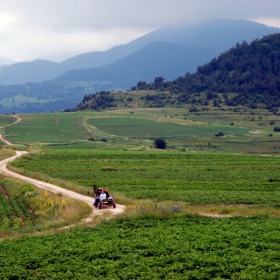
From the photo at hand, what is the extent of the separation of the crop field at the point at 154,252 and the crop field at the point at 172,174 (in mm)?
9280

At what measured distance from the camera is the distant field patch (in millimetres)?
115000

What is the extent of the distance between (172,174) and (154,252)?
26050 mm

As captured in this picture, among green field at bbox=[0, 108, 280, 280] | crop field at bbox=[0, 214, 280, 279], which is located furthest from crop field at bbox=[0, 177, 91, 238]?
crop field at bbox=[0, 214, 280, 279]

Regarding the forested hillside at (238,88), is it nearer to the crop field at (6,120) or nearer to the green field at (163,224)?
the crop field at (6,120)

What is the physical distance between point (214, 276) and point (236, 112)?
141m

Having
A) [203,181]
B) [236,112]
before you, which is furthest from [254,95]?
[203,181]

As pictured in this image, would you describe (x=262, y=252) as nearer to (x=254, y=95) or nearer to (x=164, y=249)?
(x=164, y=249)

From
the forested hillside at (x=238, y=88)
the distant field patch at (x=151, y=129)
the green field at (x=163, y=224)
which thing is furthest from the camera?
the forested hillside at (x=238, y=88)

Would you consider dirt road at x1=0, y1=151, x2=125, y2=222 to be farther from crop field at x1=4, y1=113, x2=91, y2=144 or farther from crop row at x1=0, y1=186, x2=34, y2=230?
crop field at x1=4, y1=113, x2=91, y2=144

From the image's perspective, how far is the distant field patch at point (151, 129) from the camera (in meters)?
115

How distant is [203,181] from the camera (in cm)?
4153

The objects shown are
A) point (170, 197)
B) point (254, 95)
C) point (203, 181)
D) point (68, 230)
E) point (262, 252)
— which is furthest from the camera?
point (254, 95)

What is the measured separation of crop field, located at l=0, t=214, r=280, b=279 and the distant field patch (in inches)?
3525

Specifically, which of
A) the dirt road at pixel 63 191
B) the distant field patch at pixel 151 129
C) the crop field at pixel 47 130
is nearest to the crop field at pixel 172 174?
the dirt road at pixel 63 191
